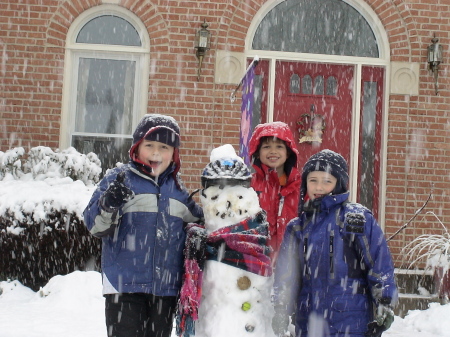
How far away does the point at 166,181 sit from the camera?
2986 millimetres

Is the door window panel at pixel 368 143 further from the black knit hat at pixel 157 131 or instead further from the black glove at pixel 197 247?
the black glove at pixel 197 247

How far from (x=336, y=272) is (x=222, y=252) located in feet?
1.76

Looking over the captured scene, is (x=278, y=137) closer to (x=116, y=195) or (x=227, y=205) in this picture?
(x=227, y=205)

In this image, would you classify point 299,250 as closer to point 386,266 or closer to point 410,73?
point 386,266

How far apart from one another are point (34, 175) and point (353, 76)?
4.11m

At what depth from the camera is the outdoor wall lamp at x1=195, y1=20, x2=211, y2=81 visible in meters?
7.18

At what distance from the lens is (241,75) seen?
7.29 m

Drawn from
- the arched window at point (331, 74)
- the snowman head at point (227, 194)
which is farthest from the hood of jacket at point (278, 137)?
the arched window at point (331, 74)

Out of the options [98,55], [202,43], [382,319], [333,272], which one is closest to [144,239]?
[333,272]

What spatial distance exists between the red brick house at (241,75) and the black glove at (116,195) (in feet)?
15.3

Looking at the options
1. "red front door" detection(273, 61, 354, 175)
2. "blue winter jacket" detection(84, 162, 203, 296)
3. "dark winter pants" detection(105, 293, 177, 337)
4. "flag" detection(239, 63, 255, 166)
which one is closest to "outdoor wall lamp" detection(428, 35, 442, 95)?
"red front door" detection(273, 61, 354, 175)

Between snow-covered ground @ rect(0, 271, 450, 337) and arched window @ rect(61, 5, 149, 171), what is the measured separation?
2167 millimetres

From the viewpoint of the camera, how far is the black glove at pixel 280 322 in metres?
2.72

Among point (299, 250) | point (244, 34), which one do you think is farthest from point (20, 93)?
point (299, 250)
